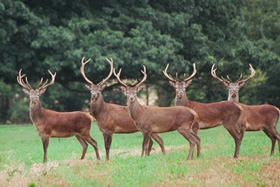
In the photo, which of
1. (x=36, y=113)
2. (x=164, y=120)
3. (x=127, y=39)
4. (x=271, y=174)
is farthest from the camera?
(x=127, y=39)

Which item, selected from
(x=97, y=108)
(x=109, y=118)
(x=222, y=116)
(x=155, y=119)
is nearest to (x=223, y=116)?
(x=222, y=116)

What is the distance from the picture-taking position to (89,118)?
640 inches

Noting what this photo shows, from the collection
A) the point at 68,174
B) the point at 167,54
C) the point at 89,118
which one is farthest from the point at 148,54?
the point at 68,174

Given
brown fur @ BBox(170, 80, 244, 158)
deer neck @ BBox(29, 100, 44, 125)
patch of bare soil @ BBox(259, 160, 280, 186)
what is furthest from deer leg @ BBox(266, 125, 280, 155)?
deer neck @ BBox(29, 100, 44, 125)

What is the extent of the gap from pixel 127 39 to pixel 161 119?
1286 cm

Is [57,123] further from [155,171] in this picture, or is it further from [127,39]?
[127,39]

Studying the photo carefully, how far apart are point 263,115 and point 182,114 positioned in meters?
1.87

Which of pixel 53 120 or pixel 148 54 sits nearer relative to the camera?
pixel 53 120

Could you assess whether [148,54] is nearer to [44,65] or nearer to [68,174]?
[44,65]

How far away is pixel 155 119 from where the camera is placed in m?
15.0

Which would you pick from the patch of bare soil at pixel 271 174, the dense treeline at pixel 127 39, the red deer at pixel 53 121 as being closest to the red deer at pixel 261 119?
the patch of bare soil at pixel 271 174

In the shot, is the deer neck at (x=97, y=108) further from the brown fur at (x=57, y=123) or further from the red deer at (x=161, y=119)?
the red deer at (x=161, y=119)

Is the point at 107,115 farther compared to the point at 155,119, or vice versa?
the point at 107,115

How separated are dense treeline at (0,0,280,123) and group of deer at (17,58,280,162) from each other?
10.2m
